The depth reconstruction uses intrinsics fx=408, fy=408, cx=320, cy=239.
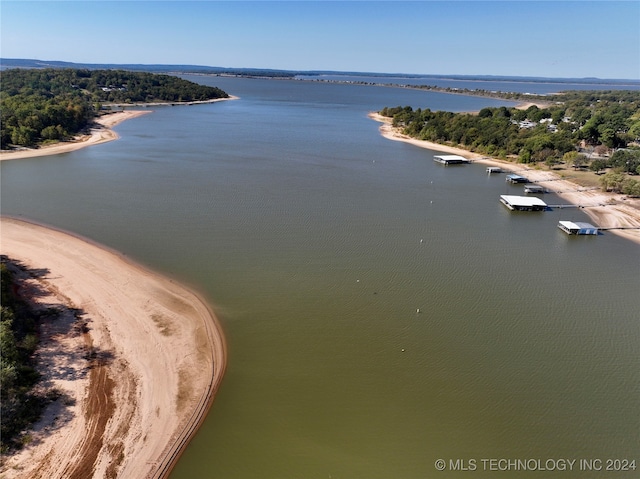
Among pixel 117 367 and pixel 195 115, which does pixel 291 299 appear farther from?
pixel 195 115

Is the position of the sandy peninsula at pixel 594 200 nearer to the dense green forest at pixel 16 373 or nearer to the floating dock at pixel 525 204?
the floating dock at pixel 525 204

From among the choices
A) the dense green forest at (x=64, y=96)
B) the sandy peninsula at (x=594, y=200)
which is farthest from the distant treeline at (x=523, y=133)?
the dense green forest at (x=64, y=96)

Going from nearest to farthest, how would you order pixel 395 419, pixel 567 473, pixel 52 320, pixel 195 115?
pixel 567 473, pixel 395 419, pixel 52 320, pixel 195 115

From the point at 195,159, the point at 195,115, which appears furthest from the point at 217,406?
the point at 195,115

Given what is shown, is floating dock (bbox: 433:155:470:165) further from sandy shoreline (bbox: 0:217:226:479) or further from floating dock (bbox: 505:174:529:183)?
sandy shoreline (bbox: 0:217:226:479)

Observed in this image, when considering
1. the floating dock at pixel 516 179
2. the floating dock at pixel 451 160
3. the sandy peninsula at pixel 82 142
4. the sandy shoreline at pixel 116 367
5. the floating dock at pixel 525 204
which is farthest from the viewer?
the floating dock at pixel 451 160

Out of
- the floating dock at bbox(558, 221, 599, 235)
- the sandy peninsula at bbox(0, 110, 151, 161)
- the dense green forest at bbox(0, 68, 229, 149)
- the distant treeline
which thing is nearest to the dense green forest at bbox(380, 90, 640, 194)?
the distant treeline
